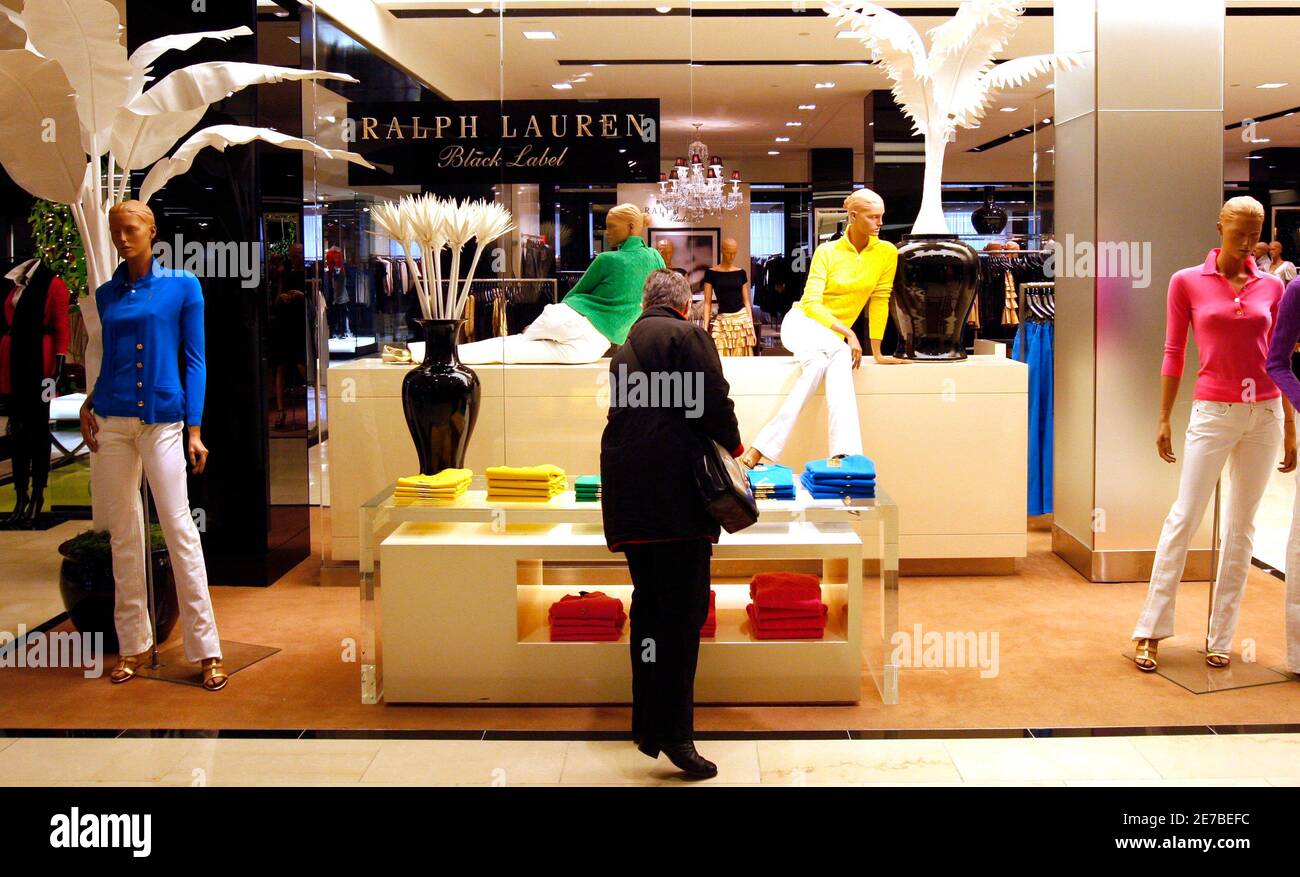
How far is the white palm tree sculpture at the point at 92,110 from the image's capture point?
457 cm

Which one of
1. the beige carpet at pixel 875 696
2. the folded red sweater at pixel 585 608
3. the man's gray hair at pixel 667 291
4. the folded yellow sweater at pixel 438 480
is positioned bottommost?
Result: the beige carpet at pixel 875 696

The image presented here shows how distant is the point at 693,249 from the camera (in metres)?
7.27

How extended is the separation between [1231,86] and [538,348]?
8898mm

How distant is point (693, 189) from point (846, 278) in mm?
894

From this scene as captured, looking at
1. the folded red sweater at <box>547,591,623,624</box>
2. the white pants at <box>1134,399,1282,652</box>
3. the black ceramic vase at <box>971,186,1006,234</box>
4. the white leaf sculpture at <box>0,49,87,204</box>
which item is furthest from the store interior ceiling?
the folded red sweater at <box>547,591,623,624</box>

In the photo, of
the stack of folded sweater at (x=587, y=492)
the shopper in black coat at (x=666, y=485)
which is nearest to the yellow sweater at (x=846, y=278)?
the stack of folded sweater at (x=587, y=492)

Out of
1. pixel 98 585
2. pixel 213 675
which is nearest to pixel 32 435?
pixel 98 585

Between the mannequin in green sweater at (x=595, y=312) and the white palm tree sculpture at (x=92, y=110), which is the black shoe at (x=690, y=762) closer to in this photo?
the mannequin in green sweater at (x=595, y=312)

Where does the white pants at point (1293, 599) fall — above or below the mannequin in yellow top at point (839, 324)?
below

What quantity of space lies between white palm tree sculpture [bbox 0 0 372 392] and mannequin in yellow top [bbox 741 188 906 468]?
2.60m

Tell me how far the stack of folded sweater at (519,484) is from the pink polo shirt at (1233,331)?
2.45 m

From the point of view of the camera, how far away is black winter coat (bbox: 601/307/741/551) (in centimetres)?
372
